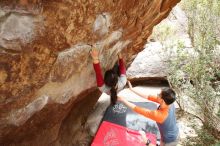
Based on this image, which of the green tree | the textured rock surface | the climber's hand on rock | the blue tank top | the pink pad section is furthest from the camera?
the green tree

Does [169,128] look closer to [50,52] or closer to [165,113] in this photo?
[165,113]

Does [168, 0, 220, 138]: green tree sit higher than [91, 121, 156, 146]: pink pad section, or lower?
higher

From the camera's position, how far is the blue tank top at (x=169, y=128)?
5.38 metres

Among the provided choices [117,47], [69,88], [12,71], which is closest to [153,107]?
[117,47]

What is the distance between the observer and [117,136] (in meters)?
6.51

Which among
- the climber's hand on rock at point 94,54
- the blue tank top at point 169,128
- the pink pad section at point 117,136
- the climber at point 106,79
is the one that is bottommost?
the pink pad section at point 117,136

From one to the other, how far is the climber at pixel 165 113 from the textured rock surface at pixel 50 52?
38.5 inches

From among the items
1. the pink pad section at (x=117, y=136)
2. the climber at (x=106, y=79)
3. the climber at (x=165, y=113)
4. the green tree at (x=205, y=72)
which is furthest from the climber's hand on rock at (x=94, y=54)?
the green tree at (x=205, y=72)

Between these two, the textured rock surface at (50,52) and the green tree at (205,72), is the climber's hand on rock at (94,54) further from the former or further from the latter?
the green tree at (205,72)

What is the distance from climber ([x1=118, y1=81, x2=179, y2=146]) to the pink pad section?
82cm

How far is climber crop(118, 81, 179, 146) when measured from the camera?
503 cm

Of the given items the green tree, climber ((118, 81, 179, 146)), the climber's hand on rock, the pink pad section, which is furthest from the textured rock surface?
the green tree

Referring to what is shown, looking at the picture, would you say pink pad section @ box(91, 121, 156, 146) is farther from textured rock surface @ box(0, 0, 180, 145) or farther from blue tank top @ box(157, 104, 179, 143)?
blue tank top @ box(157, 104, 179, 143)

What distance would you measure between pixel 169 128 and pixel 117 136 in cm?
135
